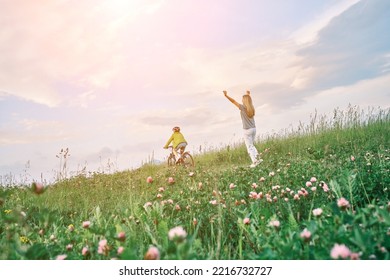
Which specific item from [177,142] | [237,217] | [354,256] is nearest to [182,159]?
[177,142]

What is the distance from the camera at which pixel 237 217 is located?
2.40 metres

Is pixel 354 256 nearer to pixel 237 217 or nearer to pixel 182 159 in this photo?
pixel 237 217

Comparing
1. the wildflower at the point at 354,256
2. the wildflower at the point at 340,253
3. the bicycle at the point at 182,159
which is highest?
the bicycle at the point at 182,159

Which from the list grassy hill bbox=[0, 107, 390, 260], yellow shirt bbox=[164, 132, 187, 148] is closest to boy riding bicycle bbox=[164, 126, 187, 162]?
yellow shirt bbox=[164, 132, 187, 148]

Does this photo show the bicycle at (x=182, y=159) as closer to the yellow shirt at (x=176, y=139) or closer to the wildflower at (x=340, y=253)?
the yellow shirt at (x=176, y=139)

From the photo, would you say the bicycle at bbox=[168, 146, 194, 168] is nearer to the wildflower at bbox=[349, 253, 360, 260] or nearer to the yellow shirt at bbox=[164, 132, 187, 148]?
the yellow shirt at bbox=[164, 132, 187, 148]

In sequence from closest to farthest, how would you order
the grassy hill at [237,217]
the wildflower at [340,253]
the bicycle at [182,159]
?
1. the wildflower at [340,253]
2. the grassy hill at [237,217]
3. the bicycle at [182,159]

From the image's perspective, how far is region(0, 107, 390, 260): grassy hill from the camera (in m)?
1.34

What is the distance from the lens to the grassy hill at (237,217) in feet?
→ 4.41

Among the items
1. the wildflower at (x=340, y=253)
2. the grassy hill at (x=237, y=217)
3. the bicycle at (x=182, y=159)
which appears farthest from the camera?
the bicycle at (x=182, y=159)

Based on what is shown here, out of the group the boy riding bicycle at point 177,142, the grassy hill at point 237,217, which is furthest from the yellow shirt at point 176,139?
the grassy hill at point 237,217

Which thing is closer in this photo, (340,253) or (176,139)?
(340,253)
